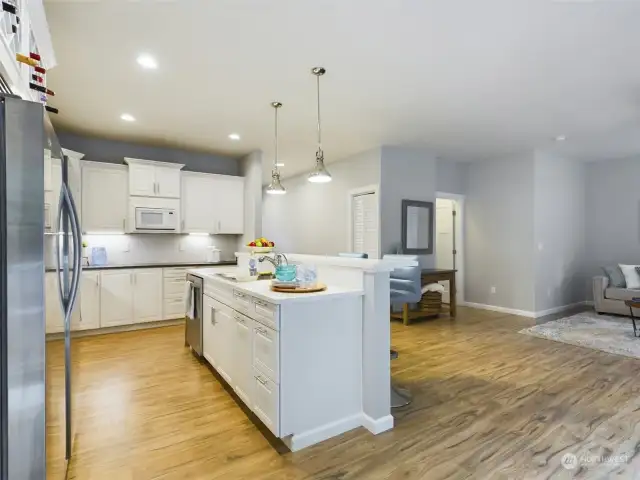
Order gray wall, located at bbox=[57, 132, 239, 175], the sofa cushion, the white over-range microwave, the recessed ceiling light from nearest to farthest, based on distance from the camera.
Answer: the recessed ceiling light
gray wall, located at bbox=[57, 132, 239, 175]
the white over-range microwave
the sofa cushion

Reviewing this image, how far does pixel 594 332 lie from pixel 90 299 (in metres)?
6.85

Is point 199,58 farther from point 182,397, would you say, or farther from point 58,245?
point 182,397

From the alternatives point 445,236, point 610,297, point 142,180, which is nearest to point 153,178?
point 142,180

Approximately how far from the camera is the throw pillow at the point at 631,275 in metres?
5.44

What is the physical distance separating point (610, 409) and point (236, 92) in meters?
4.21

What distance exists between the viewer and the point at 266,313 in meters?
2.14

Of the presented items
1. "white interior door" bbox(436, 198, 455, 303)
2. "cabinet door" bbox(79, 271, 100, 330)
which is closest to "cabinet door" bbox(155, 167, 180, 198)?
"cabinet door" bbox(79, 271, 100, 330)

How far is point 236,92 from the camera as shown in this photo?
11.4 feet

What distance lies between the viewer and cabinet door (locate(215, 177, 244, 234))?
18.9ft

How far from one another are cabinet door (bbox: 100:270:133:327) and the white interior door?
5504 mm

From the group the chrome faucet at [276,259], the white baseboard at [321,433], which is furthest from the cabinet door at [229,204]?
the white baseboard at [321,433]

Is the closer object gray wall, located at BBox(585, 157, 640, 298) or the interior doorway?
gray wall, located at BBox(585, 157, 640, 298)

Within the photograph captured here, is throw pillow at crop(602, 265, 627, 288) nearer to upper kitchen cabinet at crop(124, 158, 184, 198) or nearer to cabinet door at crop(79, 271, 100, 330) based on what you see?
upper kitchen cabinet at crop(124, 158, 184, 198)

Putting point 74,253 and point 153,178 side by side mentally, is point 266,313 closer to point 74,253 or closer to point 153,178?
point 74,253
